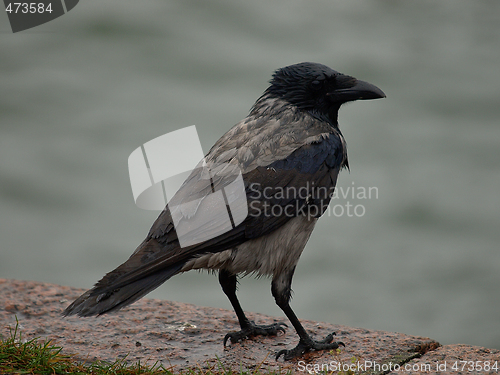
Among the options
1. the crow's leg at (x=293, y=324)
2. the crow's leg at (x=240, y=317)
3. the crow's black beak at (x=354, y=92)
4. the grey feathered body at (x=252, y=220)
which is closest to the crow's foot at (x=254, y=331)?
the crow's leg at (x=240, y=317)

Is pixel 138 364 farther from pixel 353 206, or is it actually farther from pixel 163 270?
pixel 353 206

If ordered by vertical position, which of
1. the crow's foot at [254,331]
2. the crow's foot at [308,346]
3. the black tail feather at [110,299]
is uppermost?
the black tail feather at [110,299]

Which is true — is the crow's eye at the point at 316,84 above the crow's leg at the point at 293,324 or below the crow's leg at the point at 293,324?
above

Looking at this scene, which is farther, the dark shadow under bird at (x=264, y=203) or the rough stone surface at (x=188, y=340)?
the rough stone surface at (x=188, y=340)

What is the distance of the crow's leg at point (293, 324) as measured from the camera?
4.55 m

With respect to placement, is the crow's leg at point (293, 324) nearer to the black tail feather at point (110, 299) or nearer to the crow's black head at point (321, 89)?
the black tail feather at point (110, 299)

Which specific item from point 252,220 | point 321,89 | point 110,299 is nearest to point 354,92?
point 321,89

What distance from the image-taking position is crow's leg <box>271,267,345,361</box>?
4.55 metres

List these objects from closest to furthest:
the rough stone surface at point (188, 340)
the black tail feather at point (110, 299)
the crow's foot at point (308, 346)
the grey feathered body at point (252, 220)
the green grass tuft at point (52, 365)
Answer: the green grass tuft at point (52, 365)
the black tail feather at point (110, 299)
the grey feathered body at point (252, 220)
the rough stone surface at point (188, 340)
the crow's foot at point (308, 346)

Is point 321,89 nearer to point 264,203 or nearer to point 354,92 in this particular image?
point 354,92

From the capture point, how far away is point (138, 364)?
12.9 feet

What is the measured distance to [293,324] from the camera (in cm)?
464

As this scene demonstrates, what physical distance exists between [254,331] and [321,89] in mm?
1977

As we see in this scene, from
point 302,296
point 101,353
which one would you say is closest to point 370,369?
point 101,353
